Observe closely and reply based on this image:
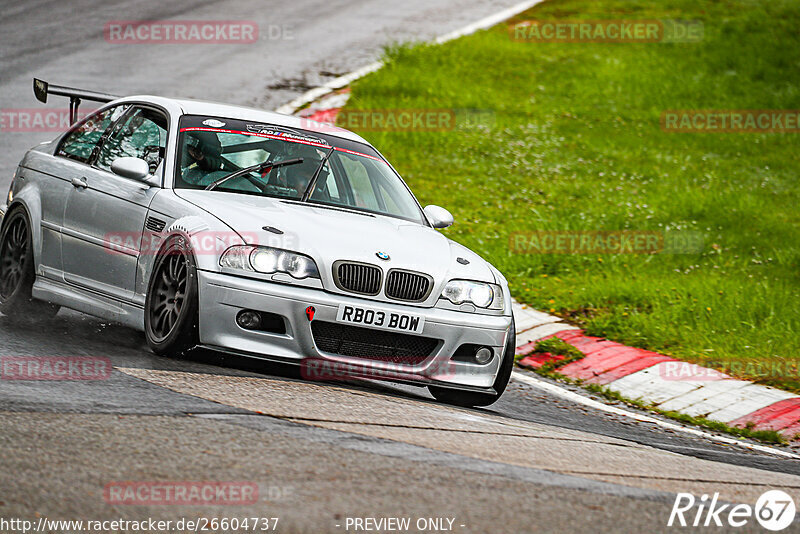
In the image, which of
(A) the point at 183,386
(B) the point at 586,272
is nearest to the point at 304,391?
(A) the point at 183,386

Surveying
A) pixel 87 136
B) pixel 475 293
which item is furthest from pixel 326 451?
pixel 87 136

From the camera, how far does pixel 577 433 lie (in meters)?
6.08

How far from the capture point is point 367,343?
5.82m

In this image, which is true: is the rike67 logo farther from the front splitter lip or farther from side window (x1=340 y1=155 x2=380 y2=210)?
side window (x1=340 y1=155 x2=380 y2=210)

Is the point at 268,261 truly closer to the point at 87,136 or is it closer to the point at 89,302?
the point at 89,302

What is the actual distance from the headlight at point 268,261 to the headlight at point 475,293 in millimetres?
838

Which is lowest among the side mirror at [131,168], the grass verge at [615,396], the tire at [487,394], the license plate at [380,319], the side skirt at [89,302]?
the grass verge at [615,396]

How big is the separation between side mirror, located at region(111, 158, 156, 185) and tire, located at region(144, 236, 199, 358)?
628mm

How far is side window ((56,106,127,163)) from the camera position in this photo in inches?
288

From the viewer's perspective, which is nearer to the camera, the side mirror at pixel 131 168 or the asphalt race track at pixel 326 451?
the asphalt race track at pixel 326 451

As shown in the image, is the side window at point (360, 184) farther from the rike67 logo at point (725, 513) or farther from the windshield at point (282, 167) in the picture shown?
the rike67 logo at point (725, 513)

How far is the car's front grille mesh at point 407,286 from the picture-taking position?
588 centimetres

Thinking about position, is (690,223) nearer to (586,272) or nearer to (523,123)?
(586,272)

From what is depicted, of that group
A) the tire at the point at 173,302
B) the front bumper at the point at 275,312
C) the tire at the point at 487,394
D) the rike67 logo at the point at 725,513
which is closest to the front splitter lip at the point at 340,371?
the front bumper at the point at 275,312
